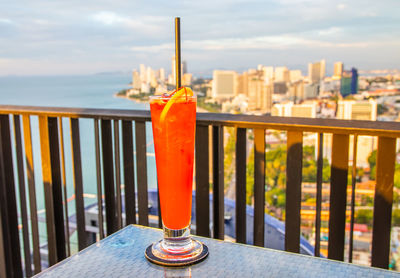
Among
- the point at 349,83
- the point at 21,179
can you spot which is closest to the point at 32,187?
the point at 21,179

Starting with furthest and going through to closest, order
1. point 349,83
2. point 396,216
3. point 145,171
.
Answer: point 396,216 → point 349,83 → point 145,171

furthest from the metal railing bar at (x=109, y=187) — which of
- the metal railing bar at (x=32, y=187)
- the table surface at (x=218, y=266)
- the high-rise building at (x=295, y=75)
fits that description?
the high-rise building at (x=295, y=75)

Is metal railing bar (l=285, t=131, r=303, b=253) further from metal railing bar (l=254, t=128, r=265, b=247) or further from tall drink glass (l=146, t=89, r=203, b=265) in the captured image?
tall drink glass (l=146, t=89, r=203, b=265)

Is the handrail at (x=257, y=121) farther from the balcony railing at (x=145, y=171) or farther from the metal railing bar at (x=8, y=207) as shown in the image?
the metal railing bar at (x=8, y=207)

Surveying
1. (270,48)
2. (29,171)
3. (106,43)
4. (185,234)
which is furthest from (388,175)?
(270,48)

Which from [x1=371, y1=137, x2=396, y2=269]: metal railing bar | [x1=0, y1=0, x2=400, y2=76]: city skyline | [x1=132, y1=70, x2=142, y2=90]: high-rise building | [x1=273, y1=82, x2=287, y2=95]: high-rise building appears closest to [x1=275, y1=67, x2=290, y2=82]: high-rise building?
[x1=273, y1=82, x2=287, y2=95]: high-rise building

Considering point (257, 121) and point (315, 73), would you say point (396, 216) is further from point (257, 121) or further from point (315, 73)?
point (257, 121)
